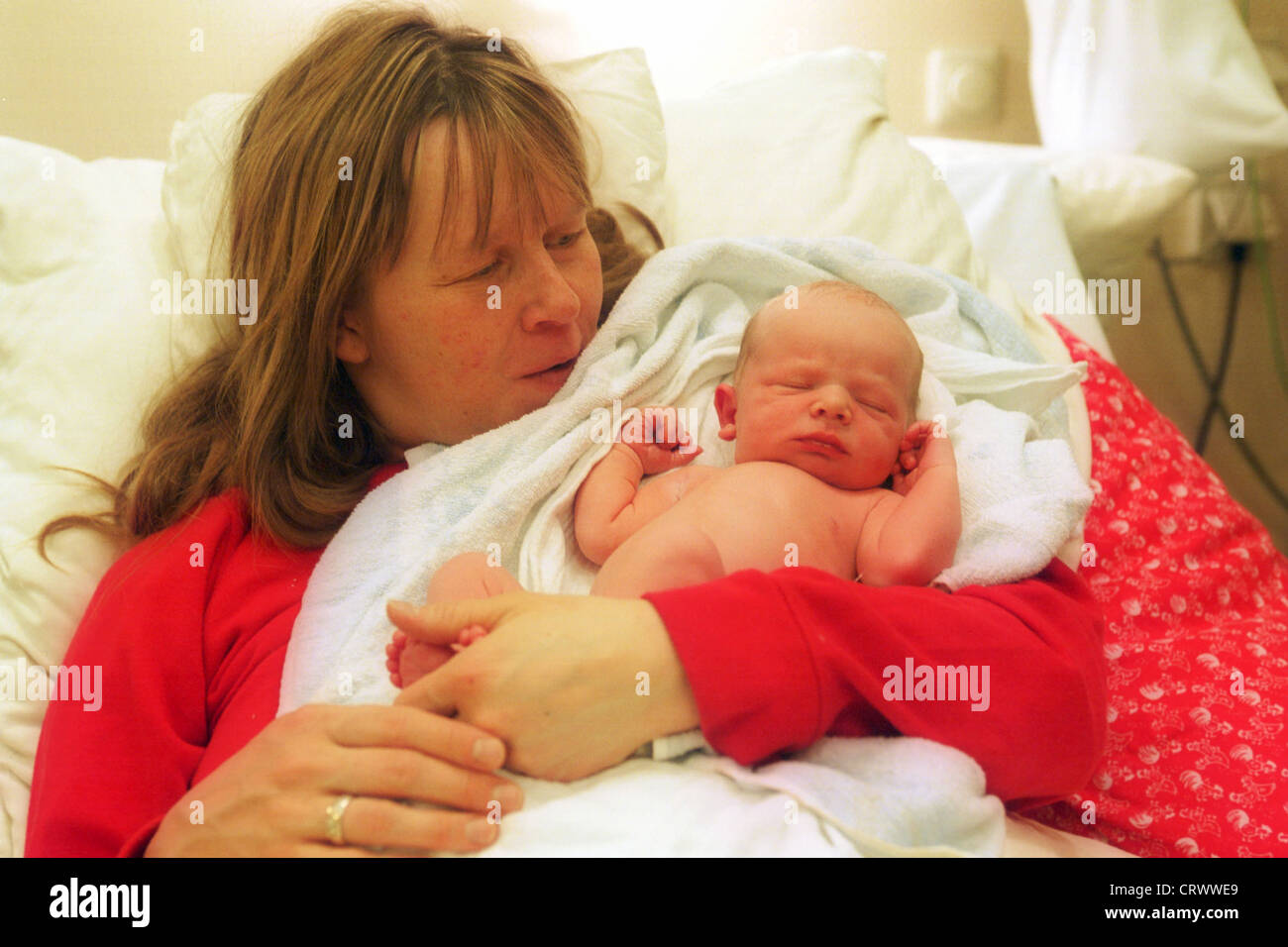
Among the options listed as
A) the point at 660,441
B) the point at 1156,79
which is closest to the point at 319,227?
the point at 660,441

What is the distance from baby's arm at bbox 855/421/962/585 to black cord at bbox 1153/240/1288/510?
4.06 ft

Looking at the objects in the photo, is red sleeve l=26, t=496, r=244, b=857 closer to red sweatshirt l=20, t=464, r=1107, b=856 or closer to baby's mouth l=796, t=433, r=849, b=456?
red sweatshirt l=20, t=464, r=1107, b=856

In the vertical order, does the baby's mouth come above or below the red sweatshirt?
above

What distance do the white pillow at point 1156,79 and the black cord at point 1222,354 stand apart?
22 centimetres

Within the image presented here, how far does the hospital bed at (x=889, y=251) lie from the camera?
0.80 m

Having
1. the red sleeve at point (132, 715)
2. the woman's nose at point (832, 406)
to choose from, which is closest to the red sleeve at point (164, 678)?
the red sleeve at point (132, 715)

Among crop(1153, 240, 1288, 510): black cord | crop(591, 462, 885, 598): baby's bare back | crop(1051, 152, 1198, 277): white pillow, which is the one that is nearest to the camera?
crop(591, 462, 885, 598): baby's bare back

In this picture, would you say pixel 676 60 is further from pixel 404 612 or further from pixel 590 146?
pixel 404 612

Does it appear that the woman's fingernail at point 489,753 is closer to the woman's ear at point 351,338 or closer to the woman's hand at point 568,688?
the woman's hand at point 568,688

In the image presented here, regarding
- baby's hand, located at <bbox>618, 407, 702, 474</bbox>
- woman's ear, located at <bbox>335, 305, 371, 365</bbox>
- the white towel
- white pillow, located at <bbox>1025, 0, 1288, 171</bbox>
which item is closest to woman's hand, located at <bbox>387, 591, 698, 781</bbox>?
the white towel

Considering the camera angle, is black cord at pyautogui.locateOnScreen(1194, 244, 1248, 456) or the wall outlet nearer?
the wall outlet

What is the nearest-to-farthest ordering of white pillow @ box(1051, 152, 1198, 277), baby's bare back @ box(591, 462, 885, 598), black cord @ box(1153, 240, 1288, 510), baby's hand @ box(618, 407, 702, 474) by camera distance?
baby's bare back @ box(591, 462, 885, 598)
baby's hand @ box(618, 407, 702, 474)
white pillow @ box(1051, 152, 1198, 277)
black cord @ box(1153, 240, 1288, 510)

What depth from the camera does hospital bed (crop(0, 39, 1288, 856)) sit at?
0.80 m
